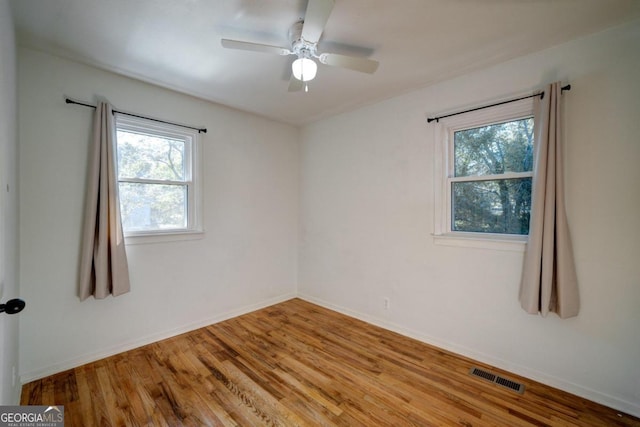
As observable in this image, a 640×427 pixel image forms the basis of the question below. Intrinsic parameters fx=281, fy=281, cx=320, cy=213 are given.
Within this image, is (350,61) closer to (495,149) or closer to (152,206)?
(495,149)

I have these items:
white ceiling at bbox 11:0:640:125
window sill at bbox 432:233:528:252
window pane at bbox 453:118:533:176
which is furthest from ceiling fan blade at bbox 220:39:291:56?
window sill at bbox 432:233:528:252

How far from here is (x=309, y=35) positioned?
176 centimetres

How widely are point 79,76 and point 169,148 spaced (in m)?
0.91

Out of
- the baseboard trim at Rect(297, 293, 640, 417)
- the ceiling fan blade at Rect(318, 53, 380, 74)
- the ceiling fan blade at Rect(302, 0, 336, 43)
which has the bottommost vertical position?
the baseboard trim at Rect(297, 293, 640, 417)

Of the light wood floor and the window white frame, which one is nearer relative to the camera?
the light wood floor

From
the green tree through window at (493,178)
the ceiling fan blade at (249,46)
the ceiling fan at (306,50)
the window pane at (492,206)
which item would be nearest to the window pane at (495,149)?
the green tree through window at (493,178)

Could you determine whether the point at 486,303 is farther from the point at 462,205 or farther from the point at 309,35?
the point at 309,35

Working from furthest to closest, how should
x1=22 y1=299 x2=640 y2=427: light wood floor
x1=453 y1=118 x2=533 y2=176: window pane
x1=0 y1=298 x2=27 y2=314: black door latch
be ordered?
x1=453 y1=118 x2=533 y2=176: window pane
x1=22 y1=299 x2=640 y2=427: light wood floor
x1=0 y1=298 x2=27 y2=314: black door latch

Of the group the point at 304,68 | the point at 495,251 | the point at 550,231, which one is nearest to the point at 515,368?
the point at 495,251

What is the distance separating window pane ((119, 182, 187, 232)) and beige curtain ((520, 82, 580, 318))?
11.1 ft

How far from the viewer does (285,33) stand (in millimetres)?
2053

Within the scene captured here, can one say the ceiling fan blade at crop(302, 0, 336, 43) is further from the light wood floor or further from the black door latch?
the light wood floor

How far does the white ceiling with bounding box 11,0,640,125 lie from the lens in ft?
5.90

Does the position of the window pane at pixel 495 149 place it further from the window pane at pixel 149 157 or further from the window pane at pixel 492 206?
the window pane at pixel 149 157
